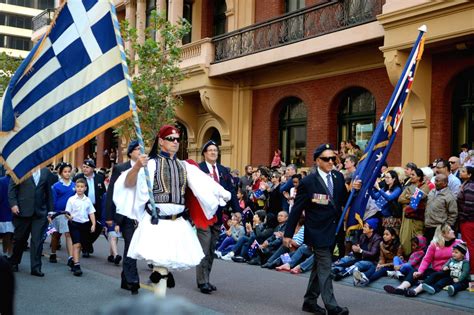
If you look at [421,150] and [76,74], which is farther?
[421,150]

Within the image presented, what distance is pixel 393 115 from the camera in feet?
29.2

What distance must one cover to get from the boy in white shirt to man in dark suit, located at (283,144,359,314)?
428cm

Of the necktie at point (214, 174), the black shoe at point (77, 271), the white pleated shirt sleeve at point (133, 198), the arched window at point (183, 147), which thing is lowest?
the black shoe at point (77, 271)

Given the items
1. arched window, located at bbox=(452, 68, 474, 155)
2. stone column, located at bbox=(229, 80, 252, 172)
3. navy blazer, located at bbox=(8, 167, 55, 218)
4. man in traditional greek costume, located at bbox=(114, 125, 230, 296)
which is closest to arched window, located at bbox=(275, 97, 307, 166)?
stone column, located at bbox=(229, 80, 252, 172)

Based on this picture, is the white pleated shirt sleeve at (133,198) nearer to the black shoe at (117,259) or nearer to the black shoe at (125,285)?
the black shoe at (125,285)

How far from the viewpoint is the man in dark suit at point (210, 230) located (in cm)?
941

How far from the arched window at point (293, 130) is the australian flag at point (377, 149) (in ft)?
35.6

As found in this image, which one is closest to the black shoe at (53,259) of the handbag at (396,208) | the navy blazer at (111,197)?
the navy blazer at (111,197)

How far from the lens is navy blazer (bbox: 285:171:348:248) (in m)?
7.90

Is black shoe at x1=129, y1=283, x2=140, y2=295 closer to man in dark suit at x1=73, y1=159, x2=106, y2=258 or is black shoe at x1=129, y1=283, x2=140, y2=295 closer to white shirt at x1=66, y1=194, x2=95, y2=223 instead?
white shirt at x1=66, y1=194, x2=95, y2=223

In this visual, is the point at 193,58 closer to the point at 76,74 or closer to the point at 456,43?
the point at 456,43

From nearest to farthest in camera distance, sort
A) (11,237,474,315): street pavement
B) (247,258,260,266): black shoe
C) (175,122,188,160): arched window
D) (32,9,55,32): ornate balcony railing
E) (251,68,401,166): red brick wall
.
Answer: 1. (11,237,474,315): street pavement
2. (247,258,260,266): black shoe
3. (251,68,401,166): red brick wall
4. (175,122,188,160): arched window
5. (32,9,55,32): ornate balcony railing

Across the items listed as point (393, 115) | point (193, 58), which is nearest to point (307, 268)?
point (393, 115)

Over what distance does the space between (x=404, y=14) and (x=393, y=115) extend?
6106mm
